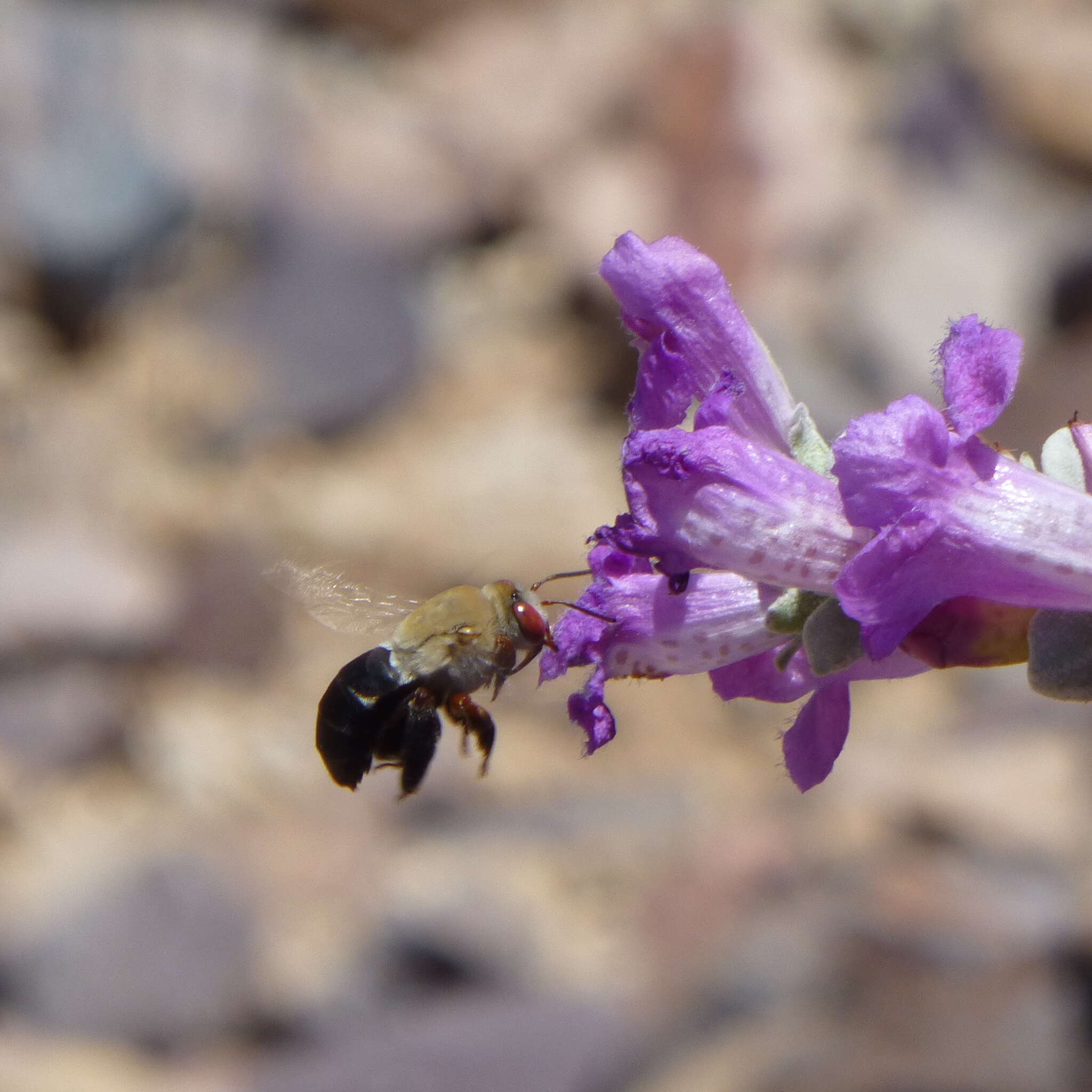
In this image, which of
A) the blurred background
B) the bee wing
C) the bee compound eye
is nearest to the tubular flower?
the bee compound eye

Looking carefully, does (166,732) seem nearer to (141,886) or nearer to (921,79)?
(141,886)

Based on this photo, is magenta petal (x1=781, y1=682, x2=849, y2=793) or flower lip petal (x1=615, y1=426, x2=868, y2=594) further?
magenta petal (x1=781, y1=682, x2=849, y2=793)

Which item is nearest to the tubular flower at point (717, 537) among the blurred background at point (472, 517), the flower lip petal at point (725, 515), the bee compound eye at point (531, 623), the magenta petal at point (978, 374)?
the flower lip petal at point (725, 515)

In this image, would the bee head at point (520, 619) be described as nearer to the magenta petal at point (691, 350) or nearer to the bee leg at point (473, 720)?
the bee leg at point (473, 720)

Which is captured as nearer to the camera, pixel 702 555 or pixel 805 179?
pixel 702 555

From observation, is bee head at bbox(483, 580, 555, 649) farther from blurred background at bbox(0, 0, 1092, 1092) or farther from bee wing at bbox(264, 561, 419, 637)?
blurred background at bbox(0, 0, 1092, 1092)

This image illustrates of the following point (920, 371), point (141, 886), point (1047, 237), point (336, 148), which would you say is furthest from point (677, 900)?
point (336, 148)

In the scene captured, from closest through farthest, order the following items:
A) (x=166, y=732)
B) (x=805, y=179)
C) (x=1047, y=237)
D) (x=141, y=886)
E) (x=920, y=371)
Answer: (x=141, y=886) → (x=166, y=732) → (x=920, y=371) → (x=1047, y=237) → (x=805, y=179)

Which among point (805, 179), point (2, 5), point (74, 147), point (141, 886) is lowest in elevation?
point (141, 886)
